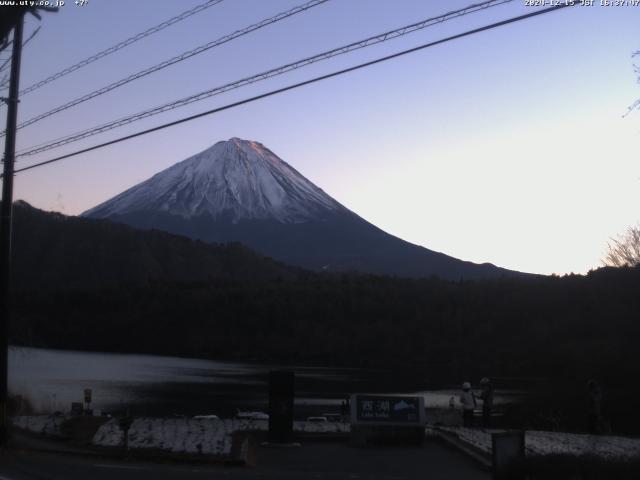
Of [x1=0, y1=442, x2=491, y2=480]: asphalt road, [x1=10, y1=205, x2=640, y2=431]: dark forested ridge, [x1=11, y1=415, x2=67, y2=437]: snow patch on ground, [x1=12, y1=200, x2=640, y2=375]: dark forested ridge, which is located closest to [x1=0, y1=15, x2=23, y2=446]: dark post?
[x1=11, y1=415, x2=67, y2=437]: snow patch on ground

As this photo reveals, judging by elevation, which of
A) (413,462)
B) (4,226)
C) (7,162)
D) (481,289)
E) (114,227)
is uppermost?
(114,227)

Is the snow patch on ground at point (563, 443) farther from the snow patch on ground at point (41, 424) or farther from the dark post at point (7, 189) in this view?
the dark post at point (7, 189)

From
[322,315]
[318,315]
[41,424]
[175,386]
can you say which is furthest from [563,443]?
[322,315]

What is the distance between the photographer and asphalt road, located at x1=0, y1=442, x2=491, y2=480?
13.8 metres

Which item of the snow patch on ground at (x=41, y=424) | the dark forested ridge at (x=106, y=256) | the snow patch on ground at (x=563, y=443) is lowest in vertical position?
the snow patch on ground at (x=563, y=443)

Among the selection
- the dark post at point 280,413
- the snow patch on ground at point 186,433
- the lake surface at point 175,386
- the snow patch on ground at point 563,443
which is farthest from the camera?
the lake surface at point 175,386

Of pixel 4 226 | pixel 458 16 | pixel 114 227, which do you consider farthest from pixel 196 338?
pixel 458 16

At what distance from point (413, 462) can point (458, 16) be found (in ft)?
25.7

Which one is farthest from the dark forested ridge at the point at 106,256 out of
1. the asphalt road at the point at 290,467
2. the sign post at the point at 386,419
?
the asphalt road at the point at 290,467

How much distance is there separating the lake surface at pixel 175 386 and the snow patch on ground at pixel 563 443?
656 inches

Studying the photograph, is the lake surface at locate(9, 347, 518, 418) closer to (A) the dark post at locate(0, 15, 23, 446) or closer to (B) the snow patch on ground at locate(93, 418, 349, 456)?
(B) the snow patch on ground at locate(93, 418, 349, 456)

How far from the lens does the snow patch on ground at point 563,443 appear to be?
1512 centimetres

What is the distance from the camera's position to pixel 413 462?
1574cm

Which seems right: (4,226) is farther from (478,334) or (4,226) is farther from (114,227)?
(114,227)
